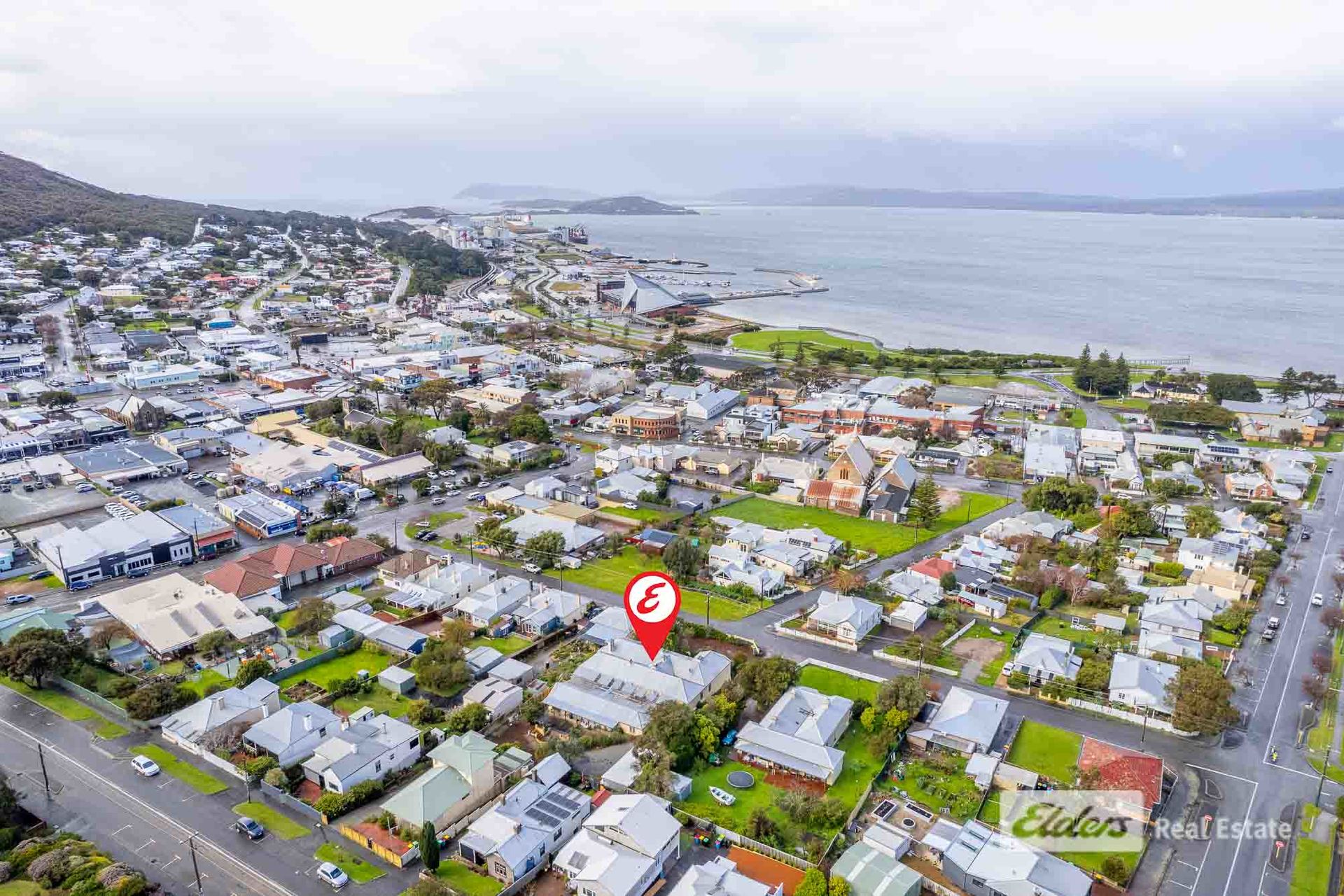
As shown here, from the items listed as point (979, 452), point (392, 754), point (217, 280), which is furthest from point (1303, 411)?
point (217, 280)

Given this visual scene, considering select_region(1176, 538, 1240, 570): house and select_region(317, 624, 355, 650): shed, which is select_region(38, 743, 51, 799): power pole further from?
select_region(1176, 538, 1240, 570): house

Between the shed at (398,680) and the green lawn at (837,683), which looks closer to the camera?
the shed at (398,680)


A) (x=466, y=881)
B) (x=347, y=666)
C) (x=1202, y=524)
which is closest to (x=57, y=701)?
(x=347, y=666)

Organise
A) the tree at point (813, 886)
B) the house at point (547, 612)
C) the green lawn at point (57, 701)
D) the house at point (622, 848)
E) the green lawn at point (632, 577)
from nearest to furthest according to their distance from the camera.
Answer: the tree at point (813, 886)
the house at point (622, 848)
the green lawn at point (57, 701)
the house at point (547, 612)
the green lawn at point (632, 577)

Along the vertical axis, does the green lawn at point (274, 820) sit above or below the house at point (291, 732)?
below

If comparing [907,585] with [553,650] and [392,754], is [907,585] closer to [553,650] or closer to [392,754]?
[553,650]

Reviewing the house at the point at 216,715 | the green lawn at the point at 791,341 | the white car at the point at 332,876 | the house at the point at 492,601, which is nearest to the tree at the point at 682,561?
the house at the point at 492,601

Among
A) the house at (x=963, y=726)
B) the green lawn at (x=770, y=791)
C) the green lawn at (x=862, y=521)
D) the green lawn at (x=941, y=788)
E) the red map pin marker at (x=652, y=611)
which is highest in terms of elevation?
the red map pin marker at (x=652, y=611)

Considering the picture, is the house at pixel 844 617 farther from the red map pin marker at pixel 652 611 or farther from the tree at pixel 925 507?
the tree at pixel 925 507
